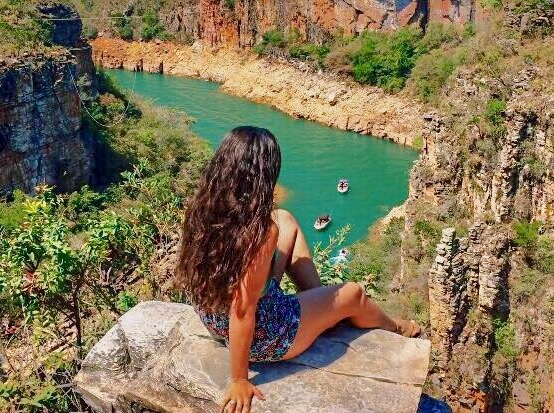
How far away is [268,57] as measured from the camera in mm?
37906

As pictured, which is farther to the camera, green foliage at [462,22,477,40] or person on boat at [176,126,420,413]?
green foliage at [462,22,477,40]

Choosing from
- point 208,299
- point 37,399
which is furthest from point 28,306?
point 208,299

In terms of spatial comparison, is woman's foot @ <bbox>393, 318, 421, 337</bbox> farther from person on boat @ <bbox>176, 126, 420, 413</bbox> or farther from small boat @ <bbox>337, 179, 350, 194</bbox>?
small boat @ <bbox>337, 179, 350, 194</bbox>

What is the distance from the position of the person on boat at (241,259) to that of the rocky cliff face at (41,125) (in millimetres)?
13004

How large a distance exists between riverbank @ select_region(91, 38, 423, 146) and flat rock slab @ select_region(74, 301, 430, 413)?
25520mm

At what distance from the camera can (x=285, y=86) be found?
3450 cm

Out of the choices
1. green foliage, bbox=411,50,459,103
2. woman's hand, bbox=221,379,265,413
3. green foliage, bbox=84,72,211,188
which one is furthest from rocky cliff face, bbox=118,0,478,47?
woman's hand, bbox=221,379,265,413

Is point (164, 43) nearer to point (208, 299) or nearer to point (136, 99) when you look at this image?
point (136, 99)

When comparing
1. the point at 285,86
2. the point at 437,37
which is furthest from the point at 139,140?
the point at 437,37

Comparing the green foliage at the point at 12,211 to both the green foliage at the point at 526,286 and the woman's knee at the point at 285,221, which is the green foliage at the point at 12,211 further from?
the woman's knee at the point at 285,221

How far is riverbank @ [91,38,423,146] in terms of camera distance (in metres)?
30.0

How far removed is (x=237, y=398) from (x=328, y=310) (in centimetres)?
57

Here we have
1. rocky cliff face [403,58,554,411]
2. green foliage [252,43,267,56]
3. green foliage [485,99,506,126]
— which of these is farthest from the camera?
green foliage [252,43,267,56]

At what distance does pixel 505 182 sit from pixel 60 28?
13175 mm
